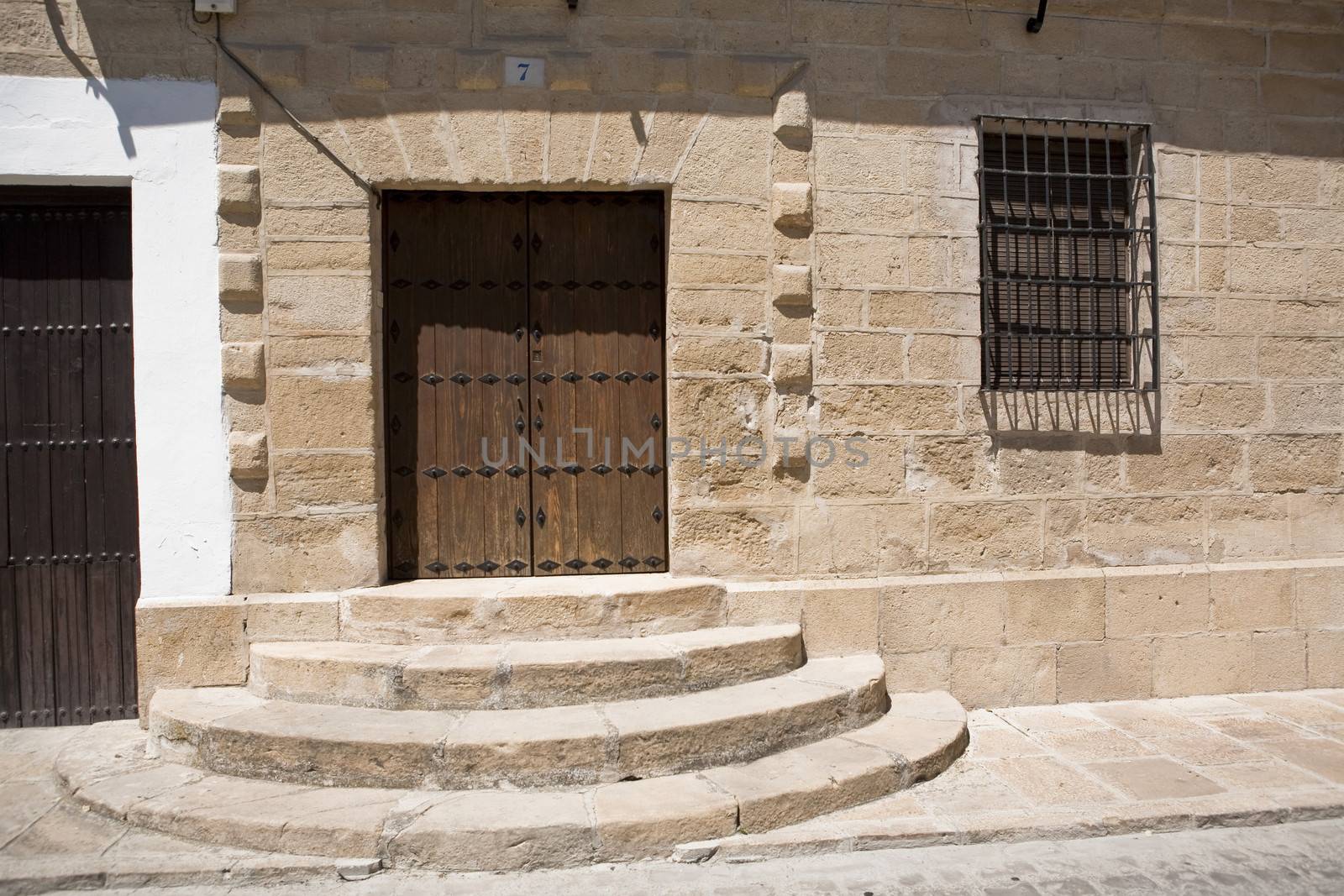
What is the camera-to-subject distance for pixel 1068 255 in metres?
4.75

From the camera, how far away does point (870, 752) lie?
3617mm

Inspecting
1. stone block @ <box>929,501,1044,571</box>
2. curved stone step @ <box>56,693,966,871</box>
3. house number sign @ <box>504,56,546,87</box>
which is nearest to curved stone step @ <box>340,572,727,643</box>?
curved stone step @ <box>56,693,966,871</box>

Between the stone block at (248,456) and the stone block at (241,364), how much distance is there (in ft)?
0.71

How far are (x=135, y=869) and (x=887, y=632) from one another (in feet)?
10.2

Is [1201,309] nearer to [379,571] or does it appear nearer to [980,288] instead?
[980,288]

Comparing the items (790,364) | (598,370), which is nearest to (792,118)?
(790,364)

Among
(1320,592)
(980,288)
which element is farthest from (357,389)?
(1320,592)

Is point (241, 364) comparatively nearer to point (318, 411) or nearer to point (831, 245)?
point (318, 411)

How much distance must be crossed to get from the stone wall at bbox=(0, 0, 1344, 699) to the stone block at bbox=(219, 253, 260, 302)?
0.01 metres

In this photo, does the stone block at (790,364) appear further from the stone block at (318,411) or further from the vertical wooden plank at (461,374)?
the stone block at (318,411)

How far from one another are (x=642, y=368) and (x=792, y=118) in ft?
4.45

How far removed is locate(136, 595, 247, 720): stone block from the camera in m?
4.08

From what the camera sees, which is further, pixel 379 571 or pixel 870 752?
pixel 379 571

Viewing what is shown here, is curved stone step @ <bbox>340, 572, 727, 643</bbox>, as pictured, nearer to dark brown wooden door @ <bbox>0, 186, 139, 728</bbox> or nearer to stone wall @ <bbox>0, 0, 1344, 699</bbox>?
stone wall @ <bbox>0, 0, 1344, 699</bbox>
